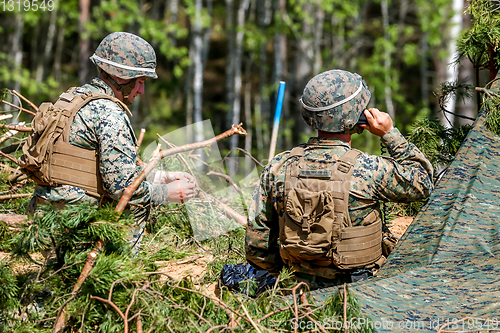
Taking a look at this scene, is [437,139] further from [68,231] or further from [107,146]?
[68,231]

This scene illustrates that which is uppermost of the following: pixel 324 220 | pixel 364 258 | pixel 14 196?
pixel 324 220

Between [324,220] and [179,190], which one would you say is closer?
[324,220]

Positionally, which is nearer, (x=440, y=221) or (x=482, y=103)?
(x=440, y=221)

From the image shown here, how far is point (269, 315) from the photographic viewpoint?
2.38 m

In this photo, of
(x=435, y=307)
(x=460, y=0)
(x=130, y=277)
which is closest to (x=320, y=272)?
(x=435, y=307)

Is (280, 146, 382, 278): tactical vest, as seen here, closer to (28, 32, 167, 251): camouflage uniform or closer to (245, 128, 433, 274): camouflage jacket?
(245, 128, 433, 274): camouflage jacket

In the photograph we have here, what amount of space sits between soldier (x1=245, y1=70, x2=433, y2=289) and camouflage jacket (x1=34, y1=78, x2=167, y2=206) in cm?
102

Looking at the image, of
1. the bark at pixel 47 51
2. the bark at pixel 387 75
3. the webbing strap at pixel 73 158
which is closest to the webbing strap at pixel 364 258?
the webbing strap at pixel 73 158

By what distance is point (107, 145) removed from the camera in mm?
3414

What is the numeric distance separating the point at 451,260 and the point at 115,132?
7.93ft

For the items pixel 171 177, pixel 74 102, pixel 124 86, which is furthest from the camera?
pixel 171 177

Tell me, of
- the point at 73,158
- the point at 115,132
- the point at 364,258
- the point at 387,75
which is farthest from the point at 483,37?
the point at 387,75

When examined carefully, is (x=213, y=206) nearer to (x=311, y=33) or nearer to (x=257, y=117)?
(x=311, y=33)

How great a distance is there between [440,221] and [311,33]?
12724 mm
